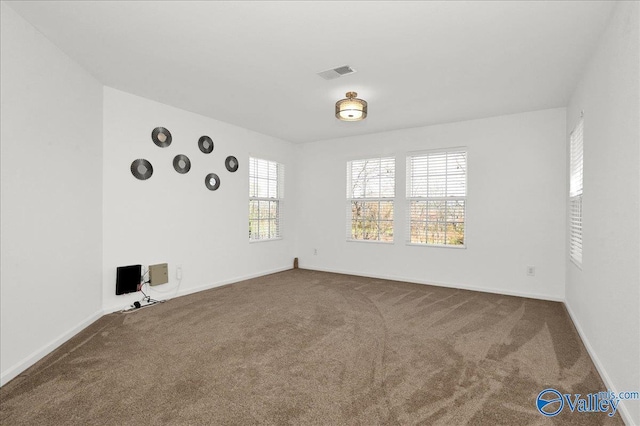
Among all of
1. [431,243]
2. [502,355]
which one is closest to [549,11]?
[502,355]

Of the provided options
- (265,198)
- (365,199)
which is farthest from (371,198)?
(265,198)

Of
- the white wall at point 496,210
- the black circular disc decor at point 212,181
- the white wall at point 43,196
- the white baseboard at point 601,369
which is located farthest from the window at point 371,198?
the white wall at point 43,196

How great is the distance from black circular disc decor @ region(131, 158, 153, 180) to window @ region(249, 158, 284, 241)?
185 cm

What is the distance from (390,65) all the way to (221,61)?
1611mm

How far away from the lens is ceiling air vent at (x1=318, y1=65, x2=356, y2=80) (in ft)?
10.2

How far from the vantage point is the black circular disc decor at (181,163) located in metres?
4.38

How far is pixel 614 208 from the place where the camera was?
210 centimetres

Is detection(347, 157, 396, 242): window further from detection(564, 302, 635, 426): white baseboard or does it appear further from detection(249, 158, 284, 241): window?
detection(564, 302, 635, 426): white baseboard

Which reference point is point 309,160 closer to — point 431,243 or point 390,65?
point 431,243

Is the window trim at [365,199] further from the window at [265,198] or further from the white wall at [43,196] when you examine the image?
the white wall at [43,196]

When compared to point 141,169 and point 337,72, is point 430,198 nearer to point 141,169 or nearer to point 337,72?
point 337,72

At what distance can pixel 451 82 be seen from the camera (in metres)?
3.45

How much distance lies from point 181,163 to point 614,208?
4597mm

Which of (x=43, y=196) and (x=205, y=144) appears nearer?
(x=43, y=196)
